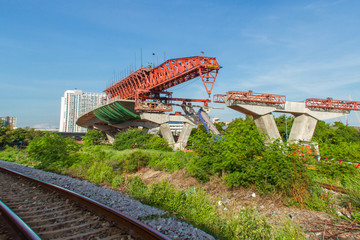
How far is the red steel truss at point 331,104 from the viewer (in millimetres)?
28969

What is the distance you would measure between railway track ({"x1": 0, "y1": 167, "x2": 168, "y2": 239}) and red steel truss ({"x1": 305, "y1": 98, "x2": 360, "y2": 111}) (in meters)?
28.4

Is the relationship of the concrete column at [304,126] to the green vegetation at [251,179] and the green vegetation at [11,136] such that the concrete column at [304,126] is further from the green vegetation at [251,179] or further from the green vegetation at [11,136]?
the green vegetation at [11,136]

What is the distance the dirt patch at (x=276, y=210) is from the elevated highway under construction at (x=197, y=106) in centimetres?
1529

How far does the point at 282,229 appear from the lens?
5488 millimetres

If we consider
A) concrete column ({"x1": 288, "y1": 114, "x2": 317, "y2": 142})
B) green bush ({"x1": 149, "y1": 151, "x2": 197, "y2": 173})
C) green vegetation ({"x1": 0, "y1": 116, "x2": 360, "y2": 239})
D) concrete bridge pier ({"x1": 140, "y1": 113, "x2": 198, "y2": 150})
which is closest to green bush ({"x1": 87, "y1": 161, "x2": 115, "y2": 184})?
green vegetation ({"x1": 0, "y1": 116, "x2": 360, "y2": 239})

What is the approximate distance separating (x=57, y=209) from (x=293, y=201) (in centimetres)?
623

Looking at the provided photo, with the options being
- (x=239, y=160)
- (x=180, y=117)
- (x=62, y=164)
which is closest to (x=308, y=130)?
(x=180, y=117)

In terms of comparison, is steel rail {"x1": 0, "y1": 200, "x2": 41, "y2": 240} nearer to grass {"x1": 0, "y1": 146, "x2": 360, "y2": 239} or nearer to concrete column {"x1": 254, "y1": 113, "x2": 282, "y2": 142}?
grass {"x1": 0, "y1": 146, "x2": 360, "y2": 239}

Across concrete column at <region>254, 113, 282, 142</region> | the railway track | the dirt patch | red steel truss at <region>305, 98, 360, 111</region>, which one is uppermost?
red steel truss at <region>305, 98, 360, 111</region>

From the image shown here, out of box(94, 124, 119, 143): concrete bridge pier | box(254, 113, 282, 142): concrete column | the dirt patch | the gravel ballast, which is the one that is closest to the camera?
the gravel ballast

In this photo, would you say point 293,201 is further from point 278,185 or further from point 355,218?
point 355,218

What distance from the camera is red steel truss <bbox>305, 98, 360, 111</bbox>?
29.0 meters

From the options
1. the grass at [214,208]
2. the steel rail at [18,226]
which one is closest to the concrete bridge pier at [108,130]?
the grass at [214,208]

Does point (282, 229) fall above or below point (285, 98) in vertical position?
below
